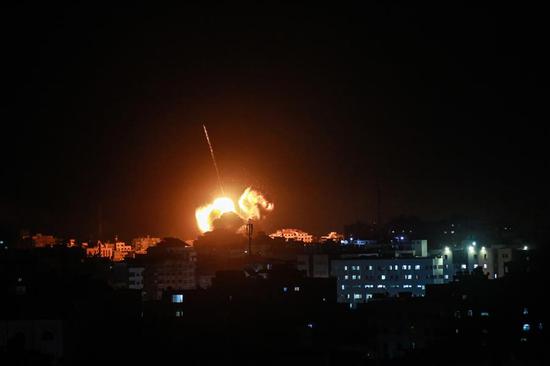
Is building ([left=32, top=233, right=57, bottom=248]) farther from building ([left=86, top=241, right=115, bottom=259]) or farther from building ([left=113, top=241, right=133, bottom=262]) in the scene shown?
building ([left=113, top=241, right=133, bottom=262])

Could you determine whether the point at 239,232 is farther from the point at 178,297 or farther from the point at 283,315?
the point at 283,315

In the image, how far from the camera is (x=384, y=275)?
41500 millimetres

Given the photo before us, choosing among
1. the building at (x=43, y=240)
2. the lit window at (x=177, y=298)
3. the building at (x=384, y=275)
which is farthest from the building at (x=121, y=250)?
the lit window at (x=177, y=298)

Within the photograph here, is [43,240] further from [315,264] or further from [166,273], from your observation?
[315,264]

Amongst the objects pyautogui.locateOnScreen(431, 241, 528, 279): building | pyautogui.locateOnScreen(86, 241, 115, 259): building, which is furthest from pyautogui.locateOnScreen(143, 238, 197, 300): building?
pyautogui.locateOnScreen(431, 241, 528, 279): building

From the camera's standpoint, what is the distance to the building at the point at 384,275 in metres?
41.0

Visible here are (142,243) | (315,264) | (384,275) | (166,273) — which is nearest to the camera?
(384,275)

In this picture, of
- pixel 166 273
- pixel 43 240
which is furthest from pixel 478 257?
pixel 43 240

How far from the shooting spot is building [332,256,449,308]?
41.0m

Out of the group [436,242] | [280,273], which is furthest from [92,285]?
[436,242]

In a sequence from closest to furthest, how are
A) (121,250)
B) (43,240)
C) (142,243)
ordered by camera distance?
(43,240) < (121,250) < (142,243)

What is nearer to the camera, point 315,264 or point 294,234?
point 315,264

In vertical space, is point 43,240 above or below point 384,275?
above

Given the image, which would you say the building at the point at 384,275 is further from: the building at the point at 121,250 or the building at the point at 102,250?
the building at the point at 121,250
